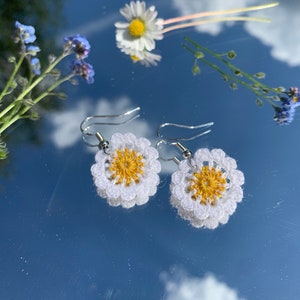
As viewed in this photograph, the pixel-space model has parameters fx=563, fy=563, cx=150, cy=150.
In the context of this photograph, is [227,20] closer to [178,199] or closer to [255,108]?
[255,108]

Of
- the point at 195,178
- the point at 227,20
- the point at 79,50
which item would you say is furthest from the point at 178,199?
the point at 227,20

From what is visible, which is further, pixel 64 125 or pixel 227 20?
pixel 227 20

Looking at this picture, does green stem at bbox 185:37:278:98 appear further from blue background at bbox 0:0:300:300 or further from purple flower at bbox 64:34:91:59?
purple flower at bbox 64:34:91:59

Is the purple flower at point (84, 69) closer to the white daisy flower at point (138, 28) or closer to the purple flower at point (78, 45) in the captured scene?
the purple flower at point (78, 45)

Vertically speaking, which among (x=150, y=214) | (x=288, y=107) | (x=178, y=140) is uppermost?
(x=288, y=107)

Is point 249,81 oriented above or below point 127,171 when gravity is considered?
above

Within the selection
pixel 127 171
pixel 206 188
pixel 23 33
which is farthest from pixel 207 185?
pixel 23 33

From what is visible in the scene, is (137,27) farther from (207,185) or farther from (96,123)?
(207,185)

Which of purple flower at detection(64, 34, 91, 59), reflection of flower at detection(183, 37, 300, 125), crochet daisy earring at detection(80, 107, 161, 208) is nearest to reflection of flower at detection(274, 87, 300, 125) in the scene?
reflection of flower at detection(183, 37, 300, 125)
